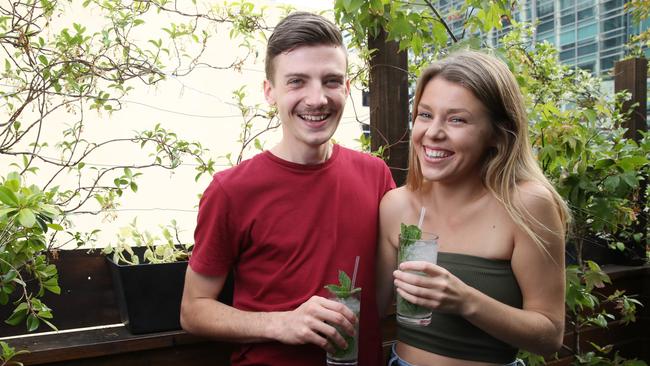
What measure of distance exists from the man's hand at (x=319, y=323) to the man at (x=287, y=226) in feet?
0.17

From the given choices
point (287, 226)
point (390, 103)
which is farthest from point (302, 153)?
point (390, 103)

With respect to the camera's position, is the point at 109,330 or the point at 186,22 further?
the point at 186,22

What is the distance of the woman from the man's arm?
29 cm

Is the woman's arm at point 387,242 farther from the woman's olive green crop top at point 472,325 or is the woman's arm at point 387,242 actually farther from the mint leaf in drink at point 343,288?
the mint leaf in drink at point 343,288

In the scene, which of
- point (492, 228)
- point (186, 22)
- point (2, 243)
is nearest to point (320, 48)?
point (492, 228)

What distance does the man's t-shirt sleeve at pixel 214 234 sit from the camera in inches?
59.9

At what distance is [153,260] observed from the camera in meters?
1.89

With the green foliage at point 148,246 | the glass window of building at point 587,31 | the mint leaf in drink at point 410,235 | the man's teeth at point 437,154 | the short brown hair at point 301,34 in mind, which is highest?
the glass window of building at point 587,31

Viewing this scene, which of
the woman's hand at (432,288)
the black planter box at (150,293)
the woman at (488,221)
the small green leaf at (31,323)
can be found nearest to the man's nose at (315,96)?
the woman at (488,221)

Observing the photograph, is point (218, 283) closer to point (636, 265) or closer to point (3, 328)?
point (3, 328)

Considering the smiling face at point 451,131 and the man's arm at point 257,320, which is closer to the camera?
the man's arm at point 257,320

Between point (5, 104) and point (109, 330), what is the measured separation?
83 centimetres

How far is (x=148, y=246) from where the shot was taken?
195cm

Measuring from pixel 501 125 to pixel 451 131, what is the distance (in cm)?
18
